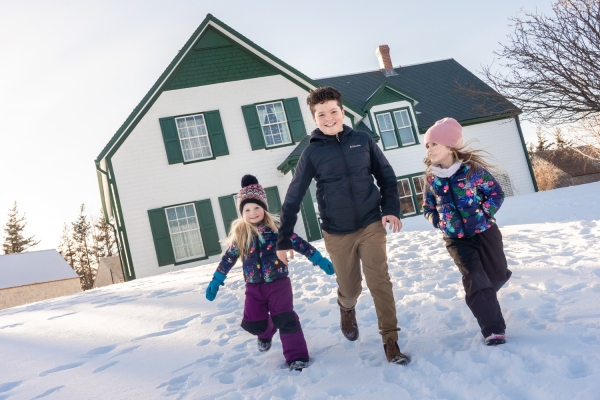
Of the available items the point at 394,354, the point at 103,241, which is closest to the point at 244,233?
the point at 394,354

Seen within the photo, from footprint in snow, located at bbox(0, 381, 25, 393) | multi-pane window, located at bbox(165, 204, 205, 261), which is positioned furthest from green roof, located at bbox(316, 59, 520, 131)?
footprint in snow, located at bbox(0, 381, 25, 393)

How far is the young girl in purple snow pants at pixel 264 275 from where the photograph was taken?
12.1ft

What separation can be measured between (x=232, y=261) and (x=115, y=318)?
321 cm

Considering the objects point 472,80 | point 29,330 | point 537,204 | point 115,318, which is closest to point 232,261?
point 115,318

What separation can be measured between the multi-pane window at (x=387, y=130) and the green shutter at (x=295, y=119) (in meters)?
3.24

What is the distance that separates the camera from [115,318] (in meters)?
6.34

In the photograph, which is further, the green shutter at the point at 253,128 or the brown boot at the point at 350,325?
the green shutter at the point at 253,128

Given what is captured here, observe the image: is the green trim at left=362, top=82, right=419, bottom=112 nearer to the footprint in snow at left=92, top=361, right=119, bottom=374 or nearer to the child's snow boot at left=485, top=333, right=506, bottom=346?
the footprint in snow at left=92, top=361, right=119, bottom=374

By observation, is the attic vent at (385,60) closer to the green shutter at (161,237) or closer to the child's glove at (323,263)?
the green shutter at (161,237)

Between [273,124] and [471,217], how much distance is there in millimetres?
12907

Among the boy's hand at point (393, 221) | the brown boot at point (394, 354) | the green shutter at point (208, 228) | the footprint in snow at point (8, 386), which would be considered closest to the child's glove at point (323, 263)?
the boy's hand at point (393, 221)

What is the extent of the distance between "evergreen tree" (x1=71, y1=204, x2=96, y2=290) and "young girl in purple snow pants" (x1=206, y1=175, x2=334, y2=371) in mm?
50699

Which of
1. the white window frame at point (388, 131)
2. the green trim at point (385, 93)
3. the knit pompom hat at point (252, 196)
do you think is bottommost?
the knit pompom hat at point (252, 196)

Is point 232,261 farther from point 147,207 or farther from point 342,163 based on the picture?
point 147,207
